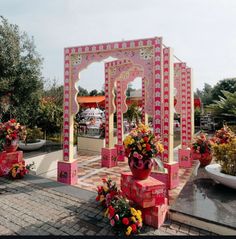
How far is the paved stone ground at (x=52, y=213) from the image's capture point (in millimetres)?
3297

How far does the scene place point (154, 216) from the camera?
3.36 metres

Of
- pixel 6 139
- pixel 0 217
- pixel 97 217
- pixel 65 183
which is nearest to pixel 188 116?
pixel 65 183

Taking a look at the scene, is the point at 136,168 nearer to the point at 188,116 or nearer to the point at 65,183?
the point at 65,183

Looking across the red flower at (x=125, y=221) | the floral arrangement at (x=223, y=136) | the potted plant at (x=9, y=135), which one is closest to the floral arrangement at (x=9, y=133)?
the potted plant at (x=9, y=135)

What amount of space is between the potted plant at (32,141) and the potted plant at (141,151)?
5.18 m

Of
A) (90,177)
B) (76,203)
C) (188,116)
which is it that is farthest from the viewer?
(188,116)

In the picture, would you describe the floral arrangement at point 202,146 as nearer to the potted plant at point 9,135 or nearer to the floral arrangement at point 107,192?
the floral arrangement at point 107,192

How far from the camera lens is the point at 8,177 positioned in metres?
5.82

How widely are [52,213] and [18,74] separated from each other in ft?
18.4

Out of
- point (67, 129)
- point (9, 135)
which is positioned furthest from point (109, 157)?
point (9, 135)

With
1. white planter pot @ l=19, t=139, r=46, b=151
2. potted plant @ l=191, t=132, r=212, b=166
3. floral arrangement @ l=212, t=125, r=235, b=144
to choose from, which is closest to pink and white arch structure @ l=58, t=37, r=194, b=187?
potted plant @ l=191, t=132, r=212, b=166

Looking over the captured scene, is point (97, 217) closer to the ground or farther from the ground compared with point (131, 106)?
closer to the ground

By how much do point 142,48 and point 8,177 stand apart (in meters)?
4.78

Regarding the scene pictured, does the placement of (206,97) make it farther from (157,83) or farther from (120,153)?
(157,83)
